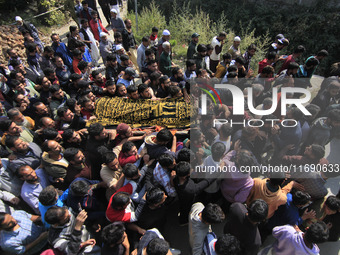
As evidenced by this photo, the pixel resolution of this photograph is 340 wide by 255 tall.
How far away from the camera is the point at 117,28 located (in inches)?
282

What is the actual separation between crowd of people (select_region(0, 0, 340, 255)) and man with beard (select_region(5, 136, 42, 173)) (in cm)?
2

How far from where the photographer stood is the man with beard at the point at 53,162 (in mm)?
3117

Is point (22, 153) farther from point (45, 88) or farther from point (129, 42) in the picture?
point (129, 42)

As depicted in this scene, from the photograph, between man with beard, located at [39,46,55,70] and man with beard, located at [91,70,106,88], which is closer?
man with beard, located at [91,70,106,88]

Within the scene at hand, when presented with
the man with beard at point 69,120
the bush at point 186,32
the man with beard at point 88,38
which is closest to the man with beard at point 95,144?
the man with beard at point 69,120

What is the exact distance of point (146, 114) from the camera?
393 cm

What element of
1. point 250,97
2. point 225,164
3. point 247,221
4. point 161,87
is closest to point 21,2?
point 161,87

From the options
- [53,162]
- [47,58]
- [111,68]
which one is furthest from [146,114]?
[47,58]

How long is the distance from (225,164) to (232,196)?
0.47 m

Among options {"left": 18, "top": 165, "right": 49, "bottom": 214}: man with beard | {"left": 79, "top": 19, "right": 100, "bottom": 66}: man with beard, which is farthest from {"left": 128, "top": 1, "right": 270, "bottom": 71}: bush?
{"left": 18, "top": 165, "right": 49, "bottom": 214}: man with beard

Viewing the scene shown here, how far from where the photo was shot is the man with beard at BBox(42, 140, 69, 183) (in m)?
3.12

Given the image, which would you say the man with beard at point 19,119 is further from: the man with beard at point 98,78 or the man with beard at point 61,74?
the man with beard at point 98,78

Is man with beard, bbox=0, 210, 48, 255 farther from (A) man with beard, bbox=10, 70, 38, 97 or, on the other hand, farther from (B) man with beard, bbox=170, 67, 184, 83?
(B) man with beard, bbox=170, 67, 184, 83

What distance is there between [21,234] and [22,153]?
1226 mm
